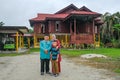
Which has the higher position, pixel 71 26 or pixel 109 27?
pixel 109 27

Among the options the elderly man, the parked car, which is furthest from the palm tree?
the elderly man

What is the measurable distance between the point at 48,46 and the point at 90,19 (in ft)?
109

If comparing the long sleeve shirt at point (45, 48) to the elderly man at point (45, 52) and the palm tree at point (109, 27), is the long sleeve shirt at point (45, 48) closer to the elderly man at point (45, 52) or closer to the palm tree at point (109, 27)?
the elderly man at point (45, 52)

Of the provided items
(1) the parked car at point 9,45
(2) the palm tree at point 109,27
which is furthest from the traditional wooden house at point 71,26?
(1) the parked car at point 9,45

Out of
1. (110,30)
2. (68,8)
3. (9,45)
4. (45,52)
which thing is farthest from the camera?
(110,30)

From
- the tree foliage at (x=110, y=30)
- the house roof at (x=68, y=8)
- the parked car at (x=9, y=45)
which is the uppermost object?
the house roof at (x=68, y=8)

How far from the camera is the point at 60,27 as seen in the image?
48031 mm

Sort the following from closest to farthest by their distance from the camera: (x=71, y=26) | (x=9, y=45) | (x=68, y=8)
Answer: (x=9, y=45) < (x=71, y=26) < (x=68, y=8)

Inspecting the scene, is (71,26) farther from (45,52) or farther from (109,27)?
(45,52)

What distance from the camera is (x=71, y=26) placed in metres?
46.2

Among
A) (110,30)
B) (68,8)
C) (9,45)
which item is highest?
(68,8)

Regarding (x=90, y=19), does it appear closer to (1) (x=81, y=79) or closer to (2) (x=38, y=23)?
(2) (x=38, y=23)

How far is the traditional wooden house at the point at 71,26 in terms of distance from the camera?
42500 mm

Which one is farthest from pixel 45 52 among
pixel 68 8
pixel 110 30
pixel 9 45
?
pixel 110 30
